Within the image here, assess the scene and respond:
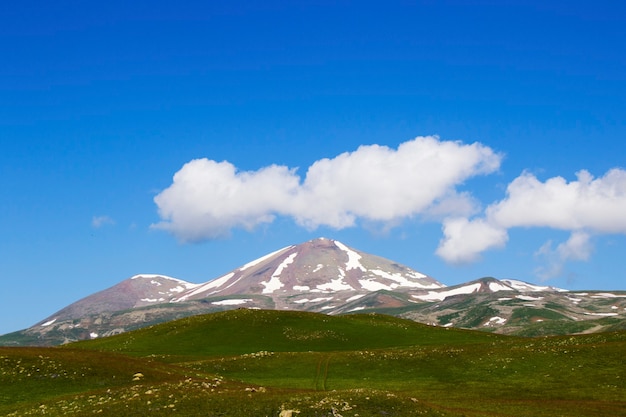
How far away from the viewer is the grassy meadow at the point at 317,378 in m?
44.8

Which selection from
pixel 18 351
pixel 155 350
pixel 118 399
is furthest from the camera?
pixel 155 350

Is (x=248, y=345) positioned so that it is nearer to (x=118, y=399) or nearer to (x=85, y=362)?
(x=85, y=362)

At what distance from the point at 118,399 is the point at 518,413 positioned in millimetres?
31771

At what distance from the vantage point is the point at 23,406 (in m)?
47.5

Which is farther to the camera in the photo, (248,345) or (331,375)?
(248,345)

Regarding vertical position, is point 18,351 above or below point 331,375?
above

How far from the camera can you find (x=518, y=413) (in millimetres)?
48438

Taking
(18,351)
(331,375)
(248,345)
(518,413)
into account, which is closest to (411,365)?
(331,375)

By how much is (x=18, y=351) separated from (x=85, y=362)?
9819mm

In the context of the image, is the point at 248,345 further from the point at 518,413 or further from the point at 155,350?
the point at 518,413

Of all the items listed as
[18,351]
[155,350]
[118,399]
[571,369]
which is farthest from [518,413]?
[155,350]

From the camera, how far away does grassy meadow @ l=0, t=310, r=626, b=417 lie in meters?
44.8

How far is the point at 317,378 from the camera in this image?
68.5m

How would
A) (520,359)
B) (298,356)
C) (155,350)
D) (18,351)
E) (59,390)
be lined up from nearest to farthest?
1. (59,390)
2. (18,351)
3. (520,359)
4. (298,356)
5. (155,350)
